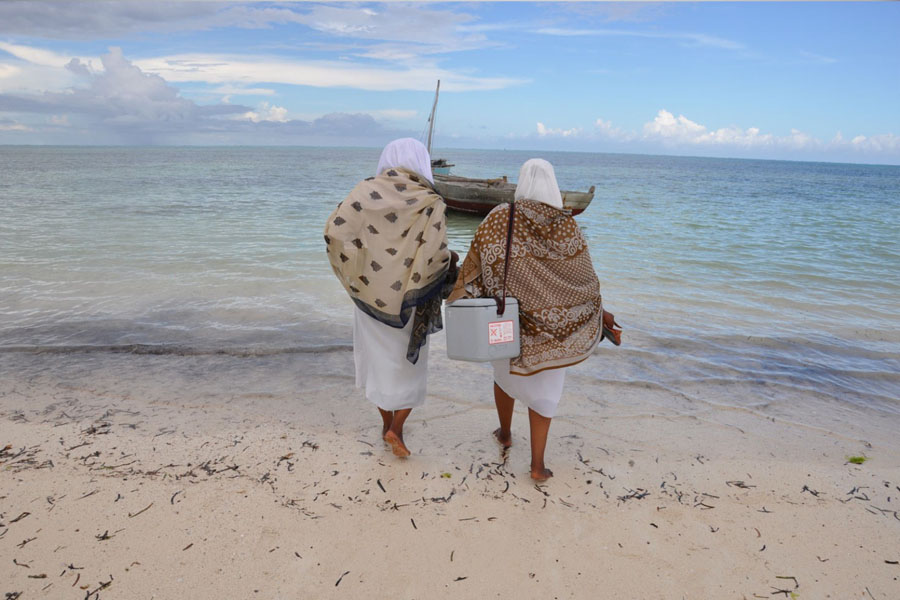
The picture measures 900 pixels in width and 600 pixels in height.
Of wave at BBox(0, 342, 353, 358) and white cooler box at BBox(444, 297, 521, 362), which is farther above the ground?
white cooler box at BBox(444, 297, 521, 362)

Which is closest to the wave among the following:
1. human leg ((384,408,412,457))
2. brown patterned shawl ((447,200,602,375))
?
human leg ((384,408,412,457))

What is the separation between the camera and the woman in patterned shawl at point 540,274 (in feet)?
8.26

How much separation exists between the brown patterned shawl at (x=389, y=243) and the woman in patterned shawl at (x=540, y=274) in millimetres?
195

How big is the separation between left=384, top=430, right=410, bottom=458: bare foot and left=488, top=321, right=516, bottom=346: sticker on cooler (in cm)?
86

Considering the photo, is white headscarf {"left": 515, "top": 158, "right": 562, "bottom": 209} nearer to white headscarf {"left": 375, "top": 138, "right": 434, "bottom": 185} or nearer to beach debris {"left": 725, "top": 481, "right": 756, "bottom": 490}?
white headscarf {"left": 375, "top": 138, "right": 434, "bottom": 185}

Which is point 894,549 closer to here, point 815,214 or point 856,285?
point 856,285

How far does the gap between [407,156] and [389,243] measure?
45 cm

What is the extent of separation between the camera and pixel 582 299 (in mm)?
2609

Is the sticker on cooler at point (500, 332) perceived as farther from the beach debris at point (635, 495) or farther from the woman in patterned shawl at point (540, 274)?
the beach debris at point (635, 495)

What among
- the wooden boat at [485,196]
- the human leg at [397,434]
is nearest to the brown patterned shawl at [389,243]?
the human leg at [397,434]

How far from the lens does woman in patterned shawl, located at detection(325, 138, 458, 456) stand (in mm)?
2582

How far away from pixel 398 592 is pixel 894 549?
205 centimetres

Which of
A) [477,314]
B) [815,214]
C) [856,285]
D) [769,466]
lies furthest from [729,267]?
[815,214]

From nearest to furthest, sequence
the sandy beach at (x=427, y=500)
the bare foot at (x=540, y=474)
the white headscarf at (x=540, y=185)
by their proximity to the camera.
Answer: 1. the sandy beach at (x=427, y=500)
2. the white headscarf at (x=540, y=185)
3. the bare foot at (x=540, y=474)
